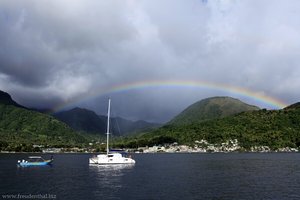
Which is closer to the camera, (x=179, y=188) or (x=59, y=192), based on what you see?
(x=59, y=192)

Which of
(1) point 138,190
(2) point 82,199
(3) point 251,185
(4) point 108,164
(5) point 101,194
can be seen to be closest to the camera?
(2) point 82,199

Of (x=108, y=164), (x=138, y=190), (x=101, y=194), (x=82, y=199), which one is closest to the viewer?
(x=82, y=199)

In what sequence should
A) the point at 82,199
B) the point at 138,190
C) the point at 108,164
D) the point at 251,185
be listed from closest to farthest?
the point at 82,199 < the point at 138,190 < the point at 251,185 < the point at 108,164

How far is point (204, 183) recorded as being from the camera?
10650 cm

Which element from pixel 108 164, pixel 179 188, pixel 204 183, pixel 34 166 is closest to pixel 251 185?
pixel 204 183

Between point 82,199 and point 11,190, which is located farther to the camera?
point 11,190

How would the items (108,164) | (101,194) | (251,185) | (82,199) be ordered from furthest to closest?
(108,164) < (251,185) < (101,194) < (82,199)

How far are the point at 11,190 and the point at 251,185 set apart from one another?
219 ft

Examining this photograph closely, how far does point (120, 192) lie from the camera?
3413 inches

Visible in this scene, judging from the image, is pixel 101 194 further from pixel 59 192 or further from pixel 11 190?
pixel 11 190

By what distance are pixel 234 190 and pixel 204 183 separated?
1587 cm

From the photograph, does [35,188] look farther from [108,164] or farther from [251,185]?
[108,164]

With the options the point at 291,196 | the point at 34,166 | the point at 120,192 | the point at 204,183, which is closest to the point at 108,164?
the point at 34,166

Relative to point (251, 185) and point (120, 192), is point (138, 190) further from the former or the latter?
point (251, 185)
